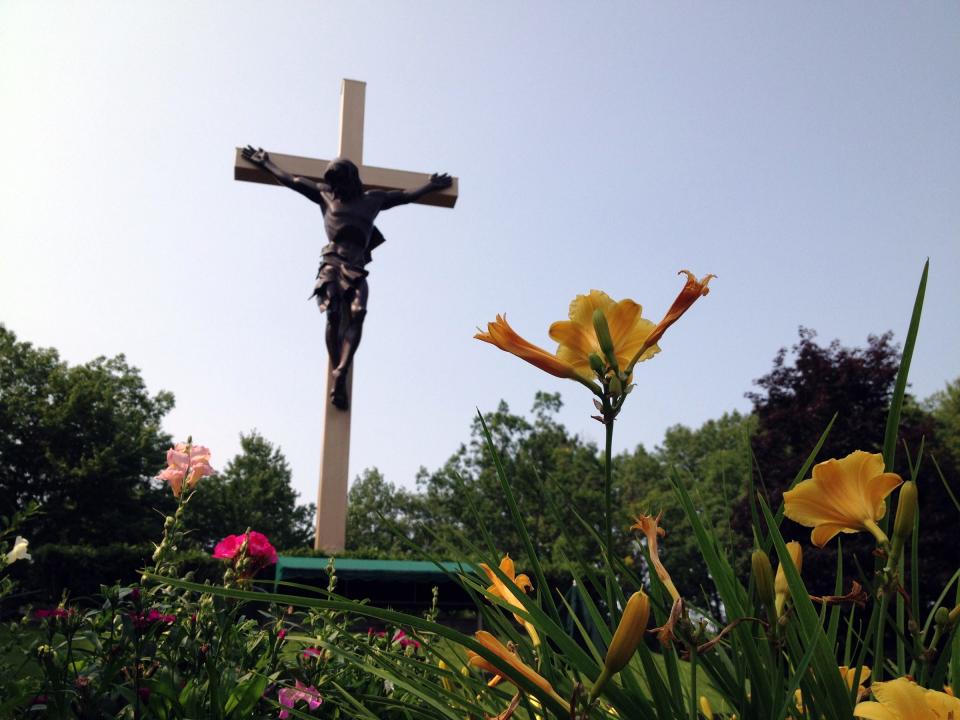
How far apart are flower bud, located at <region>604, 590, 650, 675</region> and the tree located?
20.9 meters

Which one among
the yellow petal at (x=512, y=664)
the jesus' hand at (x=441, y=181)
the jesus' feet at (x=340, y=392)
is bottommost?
the yellow petal at (x=512, y=664)

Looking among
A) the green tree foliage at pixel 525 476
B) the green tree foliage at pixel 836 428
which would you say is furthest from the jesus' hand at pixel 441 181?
the green tree foliage at pixel 525 476

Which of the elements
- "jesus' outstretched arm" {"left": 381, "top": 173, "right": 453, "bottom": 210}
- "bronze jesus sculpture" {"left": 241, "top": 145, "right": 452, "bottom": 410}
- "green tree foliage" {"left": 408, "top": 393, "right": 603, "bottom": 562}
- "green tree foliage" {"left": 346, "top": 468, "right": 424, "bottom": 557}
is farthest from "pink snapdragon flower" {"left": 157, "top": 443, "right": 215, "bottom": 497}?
"green tree foliage" {"left": 346, "top": 468, "right": 424, "bottom": 557}

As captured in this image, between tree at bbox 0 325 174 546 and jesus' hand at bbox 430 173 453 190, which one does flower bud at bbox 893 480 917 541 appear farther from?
tree at bbox 0 325 174 546

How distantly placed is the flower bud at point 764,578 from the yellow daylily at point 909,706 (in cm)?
12

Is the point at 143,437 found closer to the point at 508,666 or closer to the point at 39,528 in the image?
the point at 39,528

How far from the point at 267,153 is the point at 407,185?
1588 mm

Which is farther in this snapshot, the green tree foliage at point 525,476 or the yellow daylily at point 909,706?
the green tree foliage at point 525,476

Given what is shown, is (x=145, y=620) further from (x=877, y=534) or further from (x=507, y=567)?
(x=877, y=534)

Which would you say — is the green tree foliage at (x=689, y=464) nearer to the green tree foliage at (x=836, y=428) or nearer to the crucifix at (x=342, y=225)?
the green tree foliage at (x=836, y=428)

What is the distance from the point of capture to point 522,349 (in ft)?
2.36

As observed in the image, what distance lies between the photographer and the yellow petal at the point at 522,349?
0.70 m

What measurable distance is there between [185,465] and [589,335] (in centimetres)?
132

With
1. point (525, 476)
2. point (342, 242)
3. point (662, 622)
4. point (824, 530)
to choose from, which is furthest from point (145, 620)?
point (525, 476)
